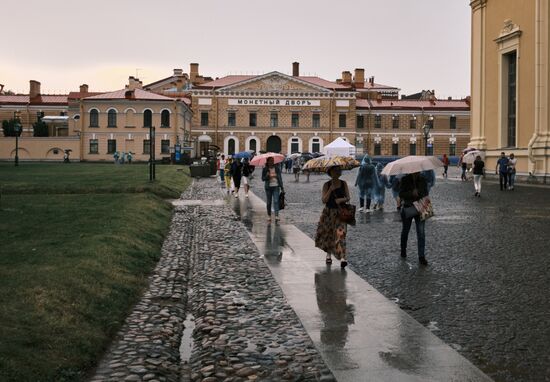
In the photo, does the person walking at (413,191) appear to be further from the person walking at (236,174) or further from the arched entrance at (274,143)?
the arched entrance at (274,143)

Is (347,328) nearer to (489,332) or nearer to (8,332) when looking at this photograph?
(489,332)

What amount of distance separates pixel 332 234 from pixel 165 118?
6165cm

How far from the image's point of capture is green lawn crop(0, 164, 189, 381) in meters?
5.11

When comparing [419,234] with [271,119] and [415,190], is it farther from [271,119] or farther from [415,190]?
[271,119]

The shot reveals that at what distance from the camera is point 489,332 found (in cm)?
607

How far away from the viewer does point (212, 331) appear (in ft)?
20.5

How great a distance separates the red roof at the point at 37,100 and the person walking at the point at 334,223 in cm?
7887

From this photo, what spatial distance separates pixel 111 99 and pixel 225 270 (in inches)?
2503

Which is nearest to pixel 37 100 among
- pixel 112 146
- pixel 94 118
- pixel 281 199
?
pixel 94 118

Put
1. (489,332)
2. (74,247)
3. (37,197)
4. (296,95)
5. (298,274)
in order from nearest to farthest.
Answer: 1. (489,332)
2. (298,274)
3. (74,247)
4. (37,197)
5. (296,95)

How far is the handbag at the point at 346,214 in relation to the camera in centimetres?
946

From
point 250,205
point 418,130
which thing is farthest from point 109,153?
point 250,205

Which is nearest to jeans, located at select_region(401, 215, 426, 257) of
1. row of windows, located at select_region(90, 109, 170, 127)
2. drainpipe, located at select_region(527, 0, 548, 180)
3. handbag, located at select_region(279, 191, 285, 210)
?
handbag, located at select_region(279, 191, 285, 210)

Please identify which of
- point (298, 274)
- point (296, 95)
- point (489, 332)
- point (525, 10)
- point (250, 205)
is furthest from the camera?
point (296, 95)
